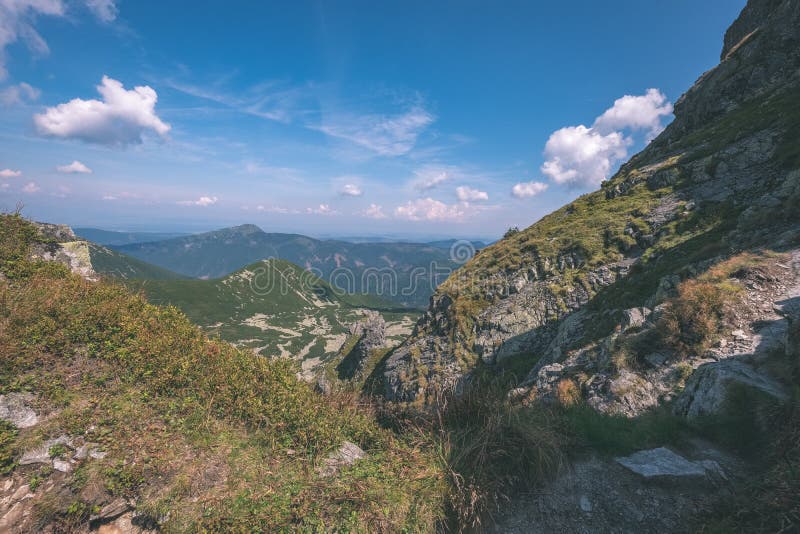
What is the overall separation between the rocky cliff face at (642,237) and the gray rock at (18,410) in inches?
650

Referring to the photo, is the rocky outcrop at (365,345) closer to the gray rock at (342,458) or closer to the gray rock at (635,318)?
the gray rock at (635,318)

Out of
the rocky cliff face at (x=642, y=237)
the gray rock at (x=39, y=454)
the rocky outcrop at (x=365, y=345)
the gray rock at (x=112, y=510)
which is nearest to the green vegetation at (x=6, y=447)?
the gray rock at (x=39, y=454)

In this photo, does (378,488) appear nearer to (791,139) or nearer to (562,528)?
(562,528)

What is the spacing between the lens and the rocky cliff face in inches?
733

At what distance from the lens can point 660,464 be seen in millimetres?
6066

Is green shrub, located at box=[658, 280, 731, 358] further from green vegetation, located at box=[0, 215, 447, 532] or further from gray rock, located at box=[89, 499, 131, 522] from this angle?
gray rock, located at box=[89, 499, 131, 522]

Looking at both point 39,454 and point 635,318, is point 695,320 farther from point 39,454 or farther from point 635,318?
point 39,454

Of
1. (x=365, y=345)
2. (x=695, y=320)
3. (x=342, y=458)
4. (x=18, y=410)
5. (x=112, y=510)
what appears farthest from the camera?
(x=365, y=345)

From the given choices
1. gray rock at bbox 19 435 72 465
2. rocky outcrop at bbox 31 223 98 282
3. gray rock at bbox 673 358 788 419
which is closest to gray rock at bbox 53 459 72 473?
gray rock at bbox 19 435 72 465

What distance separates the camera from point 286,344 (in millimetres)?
194125

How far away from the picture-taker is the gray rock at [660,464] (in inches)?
224

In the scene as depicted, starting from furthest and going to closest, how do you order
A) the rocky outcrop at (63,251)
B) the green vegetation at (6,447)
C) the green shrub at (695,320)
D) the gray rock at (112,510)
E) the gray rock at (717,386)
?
1. the rocky outcrop at (63,251)
2. the green shrub at (695,320)
3. the gray rock at (717,386)
4. the green vegetation at (6,447)
5. the gray rock at (112,510)

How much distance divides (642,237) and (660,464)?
91.7 ft

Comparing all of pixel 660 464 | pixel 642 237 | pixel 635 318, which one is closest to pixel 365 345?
pixel 642 237
